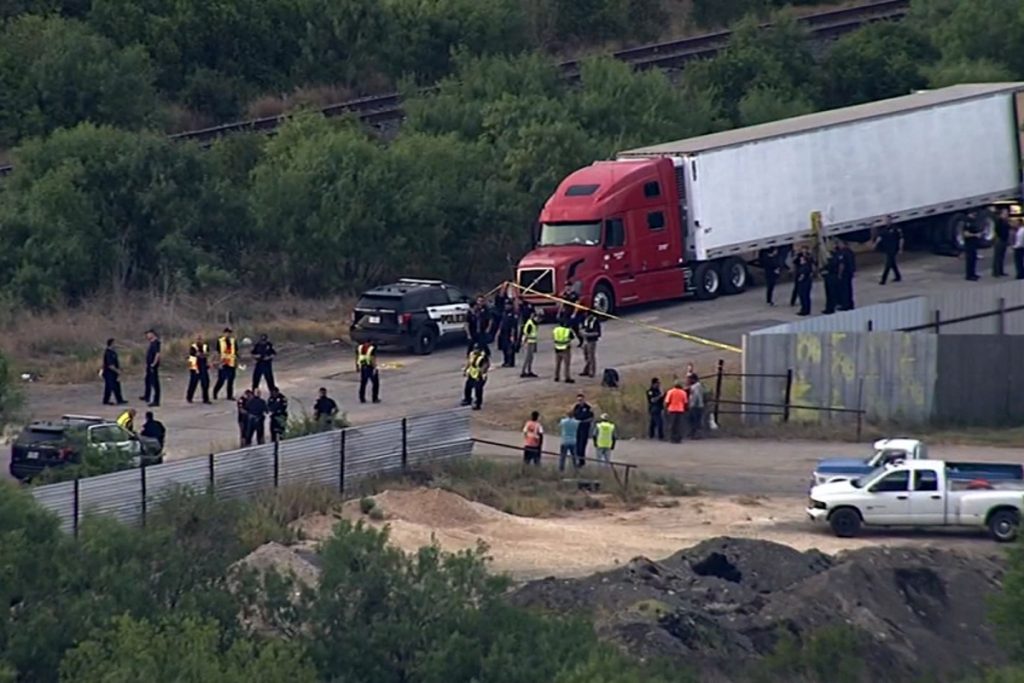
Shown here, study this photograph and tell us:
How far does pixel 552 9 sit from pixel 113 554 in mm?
50679

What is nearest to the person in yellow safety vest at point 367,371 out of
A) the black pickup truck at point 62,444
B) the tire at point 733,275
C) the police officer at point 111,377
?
the police officer at point 111,377

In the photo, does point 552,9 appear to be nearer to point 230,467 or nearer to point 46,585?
point 230,467

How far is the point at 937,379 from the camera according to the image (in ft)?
132

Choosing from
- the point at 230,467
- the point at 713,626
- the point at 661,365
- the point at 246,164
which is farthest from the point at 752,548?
the point at 246,164

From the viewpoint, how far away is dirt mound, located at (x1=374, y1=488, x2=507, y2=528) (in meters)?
33.0

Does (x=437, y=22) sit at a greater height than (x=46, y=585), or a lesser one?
greater

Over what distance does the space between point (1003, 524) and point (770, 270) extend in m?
16.0

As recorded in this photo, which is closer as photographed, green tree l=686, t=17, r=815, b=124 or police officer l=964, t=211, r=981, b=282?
police officer l=964, t=211, r=981, b=282

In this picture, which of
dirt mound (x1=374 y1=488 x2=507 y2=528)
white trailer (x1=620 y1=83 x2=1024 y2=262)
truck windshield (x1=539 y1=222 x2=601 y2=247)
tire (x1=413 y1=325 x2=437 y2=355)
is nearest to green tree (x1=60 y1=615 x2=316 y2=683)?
dirt mound (x1=374 y1=488 x2=507 y2=528)

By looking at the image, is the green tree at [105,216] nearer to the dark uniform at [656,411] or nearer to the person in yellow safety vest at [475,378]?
the person in yellow safety vest at [475,378]

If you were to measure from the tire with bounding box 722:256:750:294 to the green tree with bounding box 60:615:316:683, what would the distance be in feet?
86.4

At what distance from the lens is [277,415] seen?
116 feet

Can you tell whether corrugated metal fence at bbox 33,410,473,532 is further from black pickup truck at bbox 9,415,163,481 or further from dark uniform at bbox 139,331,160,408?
dark uniform at bbox 139,331,160,408

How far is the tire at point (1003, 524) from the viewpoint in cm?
3253
